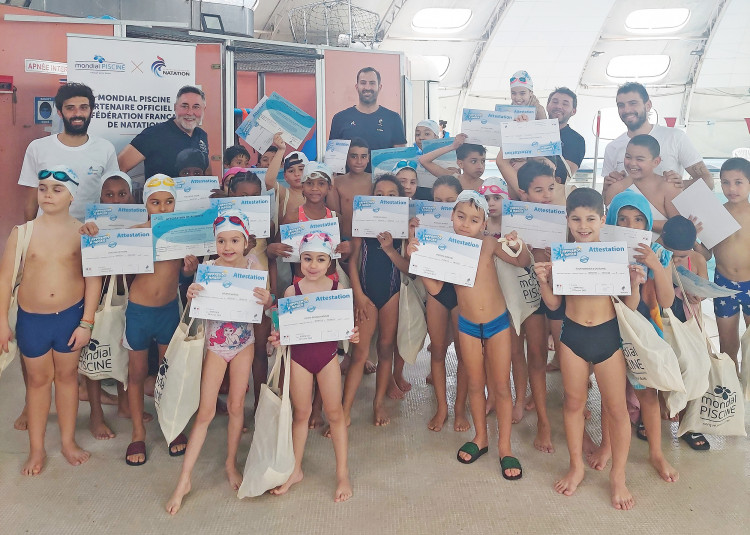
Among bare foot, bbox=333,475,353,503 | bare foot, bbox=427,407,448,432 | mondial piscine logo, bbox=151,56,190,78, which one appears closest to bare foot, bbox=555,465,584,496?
bare foot, bbox=427,407,448,432

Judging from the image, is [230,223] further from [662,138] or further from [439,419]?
[662,138]

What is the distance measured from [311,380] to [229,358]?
43cm

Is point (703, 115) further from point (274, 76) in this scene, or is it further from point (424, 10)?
point (274, 76)

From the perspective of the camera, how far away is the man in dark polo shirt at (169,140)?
3676 millimetres

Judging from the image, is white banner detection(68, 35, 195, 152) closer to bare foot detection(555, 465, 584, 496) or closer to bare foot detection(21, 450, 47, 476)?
bare foot detection(21, 450, 47, 476)

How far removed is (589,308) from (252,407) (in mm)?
2230

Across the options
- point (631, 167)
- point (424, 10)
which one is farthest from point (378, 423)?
point (424, 10)

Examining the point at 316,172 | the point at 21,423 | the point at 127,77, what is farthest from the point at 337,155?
the point at 21,423

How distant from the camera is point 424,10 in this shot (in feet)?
48.1

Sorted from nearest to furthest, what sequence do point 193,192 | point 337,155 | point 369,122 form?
point 193,192 < point 337,155 < point 369,122

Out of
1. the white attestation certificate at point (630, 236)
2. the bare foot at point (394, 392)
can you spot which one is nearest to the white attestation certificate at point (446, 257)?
the white attestation certificate at point (630, 236)

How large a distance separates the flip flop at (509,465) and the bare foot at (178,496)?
5.15 ft

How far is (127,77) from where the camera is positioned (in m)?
4.15

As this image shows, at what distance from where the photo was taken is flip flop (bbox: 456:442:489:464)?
277cm
